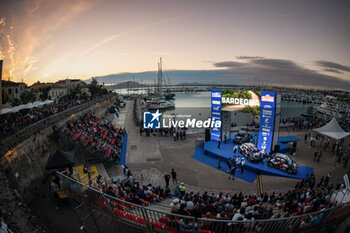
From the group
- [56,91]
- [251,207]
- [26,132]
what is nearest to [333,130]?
[251,207]

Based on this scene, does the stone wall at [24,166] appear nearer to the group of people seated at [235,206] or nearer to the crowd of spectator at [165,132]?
the group of people seated at [235,206]

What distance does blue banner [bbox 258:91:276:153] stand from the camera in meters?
16.9

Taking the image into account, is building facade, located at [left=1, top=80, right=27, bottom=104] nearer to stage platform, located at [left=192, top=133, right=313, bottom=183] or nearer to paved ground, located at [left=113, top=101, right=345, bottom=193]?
paved ground, located at [left=113, top=101, right=345, bottom=193]

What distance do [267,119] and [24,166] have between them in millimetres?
19252

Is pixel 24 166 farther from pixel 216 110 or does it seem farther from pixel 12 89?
pixel 12 89

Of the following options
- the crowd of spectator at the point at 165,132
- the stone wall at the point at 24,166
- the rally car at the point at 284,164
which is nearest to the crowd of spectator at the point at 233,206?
the stone wall at the point at 24,166

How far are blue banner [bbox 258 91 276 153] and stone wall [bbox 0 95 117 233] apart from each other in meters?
17.6

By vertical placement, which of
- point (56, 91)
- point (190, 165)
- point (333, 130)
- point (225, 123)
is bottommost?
point (190, 165)

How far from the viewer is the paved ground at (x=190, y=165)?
45.0 ft

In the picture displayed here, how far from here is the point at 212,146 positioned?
20547mm

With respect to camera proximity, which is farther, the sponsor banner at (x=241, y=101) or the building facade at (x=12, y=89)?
the building facade at (x=12, y=89)

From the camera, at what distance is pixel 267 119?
17438mm

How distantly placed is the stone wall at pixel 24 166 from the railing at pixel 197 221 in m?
1.90

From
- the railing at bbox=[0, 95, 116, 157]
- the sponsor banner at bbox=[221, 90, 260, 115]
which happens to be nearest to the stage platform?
the sponsor banner at bbox=[221, 90, 260, 115]
